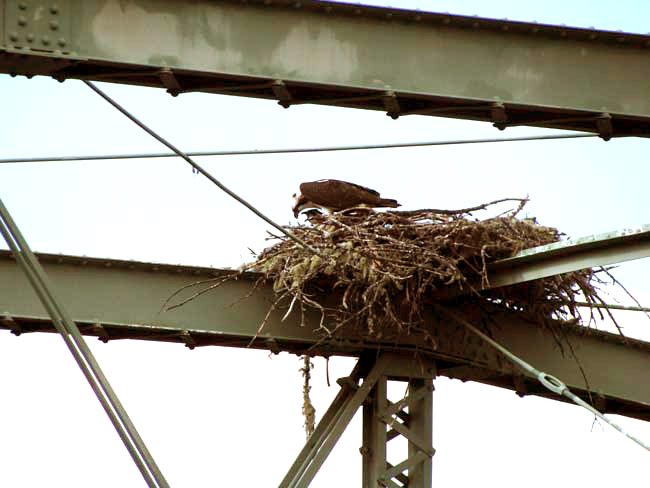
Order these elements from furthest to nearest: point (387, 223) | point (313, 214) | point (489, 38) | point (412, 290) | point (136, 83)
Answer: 1. point (313, 214)
2. point (387, 223)
3. point (412, 290)
4. point (489, 38)
5. point (136, 83)

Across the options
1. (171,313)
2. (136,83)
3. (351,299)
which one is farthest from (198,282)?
(136,83)

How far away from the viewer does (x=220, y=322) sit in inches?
353

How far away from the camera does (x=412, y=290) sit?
864 cm

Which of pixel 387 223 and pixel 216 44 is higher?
pixel 387 223

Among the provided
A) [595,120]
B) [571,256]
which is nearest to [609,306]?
[571,256]

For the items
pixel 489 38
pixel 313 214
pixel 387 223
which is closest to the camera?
pixel 489 38

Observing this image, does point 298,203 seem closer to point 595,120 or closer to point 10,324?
point 10,324

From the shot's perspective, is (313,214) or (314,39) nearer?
(314,39)

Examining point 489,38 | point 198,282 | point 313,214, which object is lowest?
point 489,38

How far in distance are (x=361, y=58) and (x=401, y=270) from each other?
257 centimetres

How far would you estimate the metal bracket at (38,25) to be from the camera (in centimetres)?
555

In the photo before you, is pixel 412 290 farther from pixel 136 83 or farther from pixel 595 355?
pixel 136 83

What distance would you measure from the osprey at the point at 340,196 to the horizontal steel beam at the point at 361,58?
12.9 feet

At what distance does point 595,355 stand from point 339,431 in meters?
2.14
